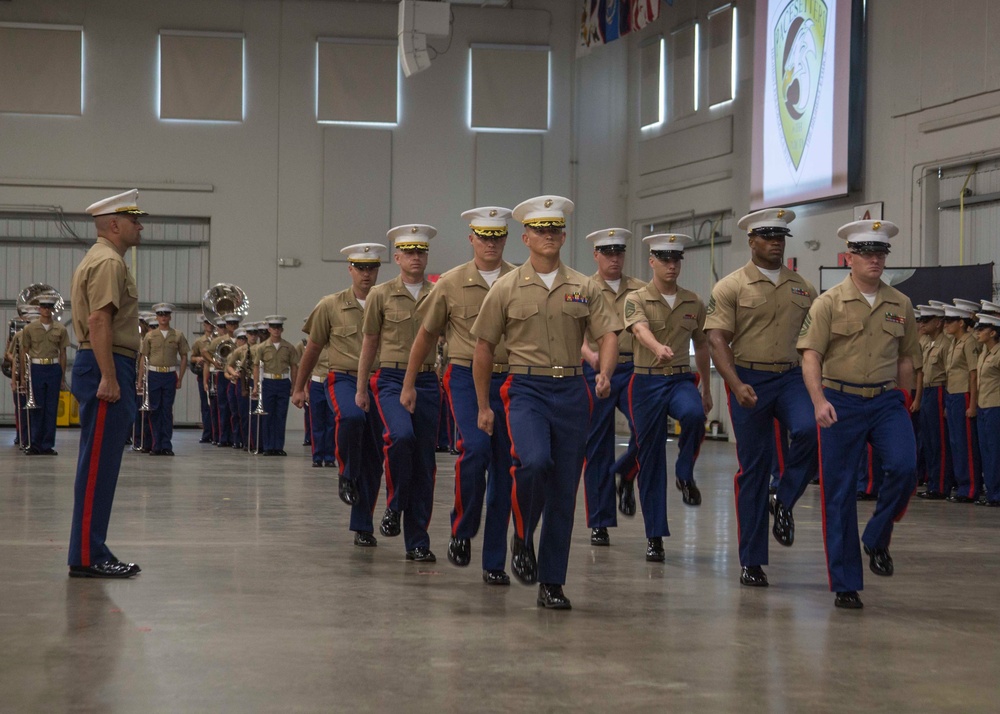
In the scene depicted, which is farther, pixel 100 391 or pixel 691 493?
pixel 691 493

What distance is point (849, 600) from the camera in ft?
19.9

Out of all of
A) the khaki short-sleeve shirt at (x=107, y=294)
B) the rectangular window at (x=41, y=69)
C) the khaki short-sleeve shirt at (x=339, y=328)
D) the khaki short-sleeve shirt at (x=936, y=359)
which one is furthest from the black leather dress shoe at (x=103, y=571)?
the rectangular window at (x=41, y=69)

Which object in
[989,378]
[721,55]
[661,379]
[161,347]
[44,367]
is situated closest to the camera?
[661,379]

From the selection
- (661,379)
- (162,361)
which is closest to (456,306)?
(661,379)

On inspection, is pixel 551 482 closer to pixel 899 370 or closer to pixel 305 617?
pixel 305 617

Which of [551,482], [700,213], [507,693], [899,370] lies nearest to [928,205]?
[700,213]

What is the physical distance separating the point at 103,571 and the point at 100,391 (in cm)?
95

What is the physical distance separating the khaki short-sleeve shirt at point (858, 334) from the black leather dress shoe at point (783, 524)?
1.27 metres

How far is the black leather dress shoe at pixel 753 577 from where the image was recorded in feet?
22.0

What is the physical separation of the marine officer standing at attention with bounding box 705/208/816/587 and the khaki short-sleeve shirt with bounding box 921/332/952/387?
7046 mm

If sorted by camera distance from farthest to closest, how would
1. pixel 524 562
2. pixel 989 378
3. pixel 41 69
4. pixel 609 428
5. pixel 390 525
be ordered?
pixel 41 69 < pixel 989 378 < pixel 609 428 < pixel 390 525 < pixel 524 562

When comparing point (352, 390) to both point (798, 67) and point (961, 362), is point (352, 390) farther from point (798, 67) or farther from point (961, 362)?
point (798, 67)

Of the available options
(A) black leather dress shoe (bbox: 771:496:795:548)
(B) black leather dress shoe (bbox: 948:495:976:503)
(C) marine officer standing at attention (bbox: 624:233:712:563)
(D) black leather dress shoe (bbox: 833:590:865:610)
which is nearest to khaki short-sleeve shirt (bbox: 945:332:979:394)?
(B) black leather dress shoe (bbox: 948:495:976:503)

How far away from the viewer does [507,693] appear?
426 cm
